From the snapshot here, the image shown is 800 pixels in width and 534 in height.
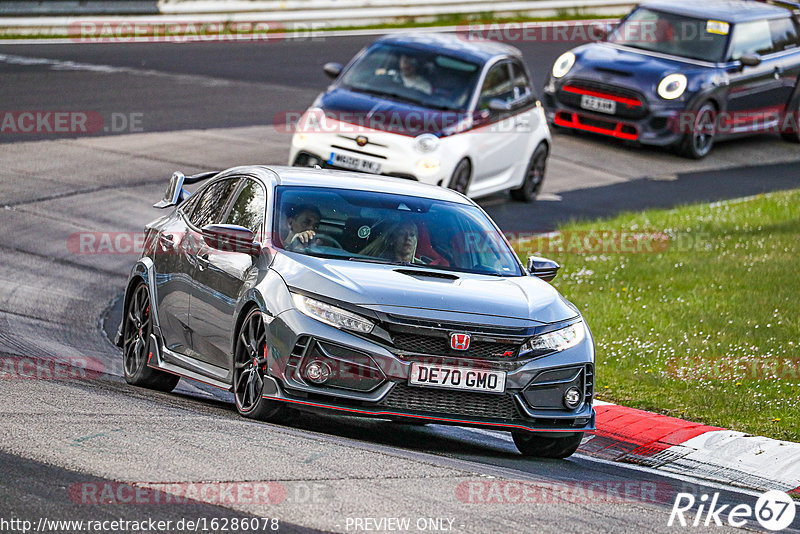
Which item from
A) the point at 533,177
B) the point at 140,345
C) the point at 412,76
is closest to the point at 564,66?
the point at 533,177

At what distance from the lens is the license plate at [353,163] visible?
1661 centimetres

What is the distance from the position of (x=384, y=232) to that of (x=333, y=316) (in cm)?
117

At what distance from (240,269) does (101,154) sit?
32.9 feet

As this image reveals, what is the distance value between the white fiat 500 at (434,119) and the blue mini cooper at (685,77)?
3275mm

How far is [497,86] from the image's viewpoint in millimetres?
18266

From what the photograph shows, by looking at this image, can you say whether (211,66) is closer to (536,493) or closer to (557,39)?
(557,39)

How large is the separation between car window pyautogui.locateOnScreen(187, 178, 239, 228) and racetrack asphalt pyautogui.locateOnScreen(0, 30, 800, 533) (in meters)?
1.18

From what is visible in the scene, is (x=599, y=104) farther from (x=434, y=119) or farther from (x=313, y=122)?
(x=313, y=122)

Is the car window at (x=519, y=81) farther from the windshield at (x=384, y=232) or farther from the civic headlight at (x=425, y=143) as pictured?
the windshield at (x=384, y=232)

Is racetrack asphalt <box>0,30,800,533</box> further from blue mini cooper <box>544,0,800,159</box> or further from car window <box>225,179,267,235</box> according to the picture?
car window <box>225,179,267,235</box>

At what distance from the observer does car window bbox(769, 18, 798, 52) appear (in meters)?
24.3

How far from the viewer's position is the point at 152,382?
9.53 meters

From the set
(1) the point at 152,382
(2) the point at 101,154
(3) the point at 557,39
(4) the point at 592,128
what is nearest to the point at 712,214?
(4) the point at 592,128

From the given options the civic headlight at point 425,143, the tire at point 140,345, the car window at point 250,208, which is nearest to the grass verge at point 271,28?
the civic headlight at point 425,143
